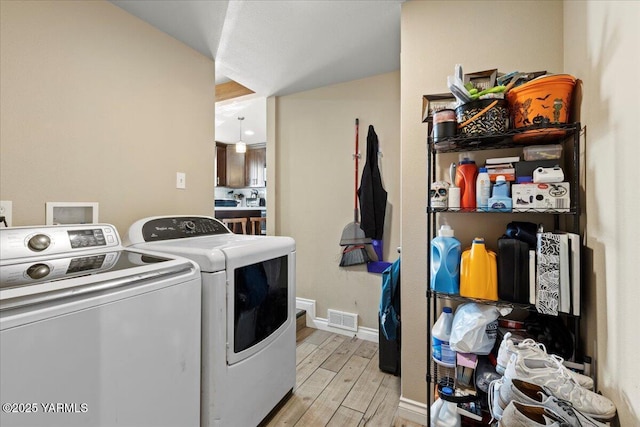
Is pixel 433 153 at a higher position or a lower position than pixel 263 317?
higher

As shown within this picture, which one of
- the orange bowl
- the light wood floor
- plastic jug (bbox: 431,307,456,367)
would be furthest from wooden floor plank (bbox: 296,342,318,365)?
the orange bowl

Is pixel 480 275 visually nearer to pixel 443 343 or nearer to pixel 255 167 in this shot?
pixel 443 343

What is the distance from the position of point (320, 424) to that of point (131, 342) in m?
1.20

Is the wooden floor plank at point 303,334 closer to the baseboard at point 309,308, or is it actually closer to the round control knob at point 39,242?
the baseboard at point 309,308

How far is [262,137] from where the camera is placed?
579 cm

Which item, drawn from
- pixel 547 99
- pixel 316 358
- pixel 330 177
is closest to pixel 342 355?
pixel 316 358

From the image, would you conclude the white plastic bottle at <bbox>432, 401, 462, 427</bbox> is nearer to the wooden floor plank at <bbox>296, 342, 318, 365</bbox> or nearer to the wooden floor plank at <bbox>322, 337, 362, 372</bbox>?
the wooden floor plank at <bbox>322, 337, 362, 372</bbox>

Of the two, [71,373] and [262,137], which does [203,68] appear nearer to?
[71,373]

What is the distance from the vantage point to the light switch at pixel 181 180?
2.07m

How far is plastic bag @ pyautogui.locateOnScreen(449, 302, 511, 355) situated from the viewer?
1203 mm

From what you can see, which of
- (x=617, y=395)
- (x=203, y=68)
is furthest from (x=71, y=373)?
(x=203, y=68)

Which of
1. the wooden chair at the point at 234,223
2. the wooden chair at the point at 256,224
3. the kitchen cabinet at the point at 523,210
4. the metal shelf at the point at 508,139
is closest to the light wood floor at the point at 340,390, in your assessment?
the kitchen cabinet at the point at 523,210

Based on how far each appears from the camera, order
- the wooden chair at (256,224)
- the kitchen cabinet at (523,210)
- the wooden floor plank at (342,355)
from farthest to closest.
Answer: the wooden chair at (256,224) → the wooden floor plank at (342,355) → the kitchen cabinet at (523,210)

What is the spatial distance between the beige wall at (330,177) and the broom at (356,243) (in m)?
0.07
